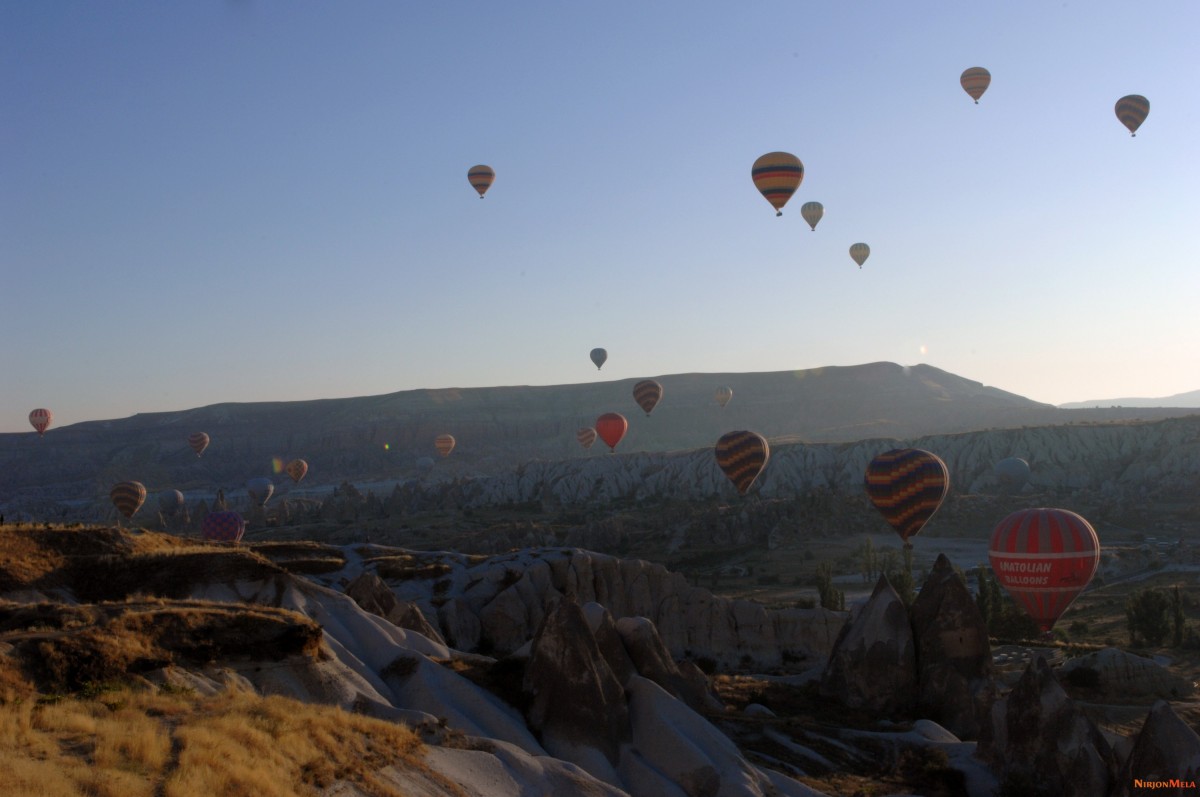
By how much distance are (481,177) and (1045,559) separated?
44.1 metres

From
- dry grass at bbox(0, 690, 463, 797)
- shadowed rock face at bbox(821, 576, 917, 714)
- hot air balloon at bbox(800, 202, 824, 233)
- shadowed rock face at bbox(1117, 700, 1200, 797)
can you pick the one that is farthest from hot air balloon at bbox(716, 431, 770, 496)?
dry grass at bbox(0, 690, 463, 797)

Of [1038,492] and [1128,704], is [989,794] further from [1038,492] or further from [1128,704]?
[1038,492]

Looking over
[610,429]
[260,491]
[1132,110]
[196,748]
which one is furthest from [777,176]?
[260,491]

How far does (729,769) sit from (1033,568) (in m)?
23.8

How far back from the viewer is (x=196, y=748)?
12.7m

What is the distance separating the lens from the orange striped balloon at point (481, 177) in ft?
235

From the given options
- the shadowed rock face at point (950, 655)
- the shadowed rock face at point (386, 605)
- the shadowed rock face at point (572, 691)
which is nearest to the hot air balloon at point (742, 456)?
the shadowed rock face at point (950, 655)

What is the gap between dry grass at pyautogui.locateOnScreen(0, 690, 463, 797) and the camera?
11469 millimetres

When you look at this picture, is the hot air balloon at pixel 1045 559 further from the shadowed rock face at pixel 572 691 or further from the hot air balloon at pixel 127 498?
the hot air balloon at pixel 127 498

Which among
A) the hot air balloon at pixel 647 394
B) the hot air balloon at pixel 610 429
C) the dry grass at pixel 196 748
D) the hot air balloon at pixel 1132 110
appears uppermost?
the hot air balloon at pixel 1132 110

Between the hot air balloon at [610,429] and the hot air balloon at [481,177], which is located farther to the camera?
Result: the hot air balloon at [610,429]

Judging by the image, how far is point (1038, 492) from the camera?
89.5 metres

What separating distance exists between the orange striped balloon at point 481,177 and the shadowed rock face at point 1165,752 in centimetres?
5811

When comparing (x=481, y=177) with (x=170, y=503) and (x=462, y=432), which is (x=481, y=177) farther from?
(x=462, y=432)
